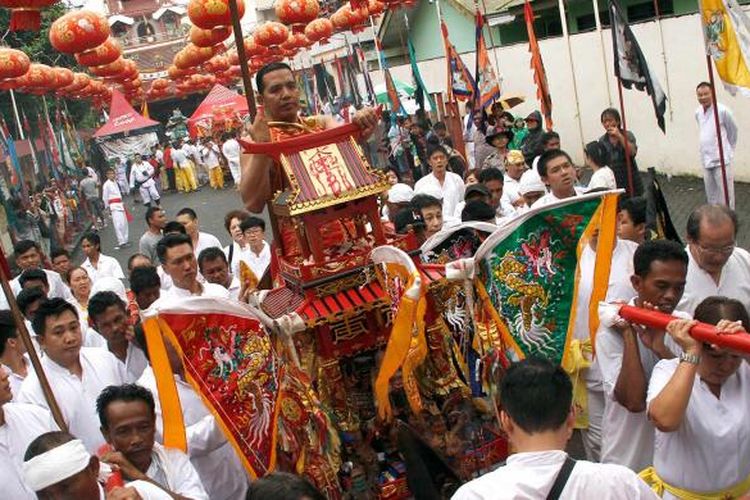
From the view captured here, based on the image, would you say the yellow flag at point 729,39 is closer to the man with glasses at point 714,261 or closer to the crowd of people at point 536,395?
the crowd of people at point 536,395

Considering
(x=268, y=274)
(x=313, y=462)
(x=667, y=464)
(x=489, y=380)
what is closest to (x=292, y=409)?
(x=313, y=462)

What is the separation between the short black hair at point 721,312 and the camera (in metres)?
3.28

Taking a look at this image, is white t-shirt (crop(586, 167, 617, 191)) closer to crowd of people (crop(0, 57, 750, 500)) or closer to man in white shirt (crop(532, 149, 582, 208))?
crowd of people (crop(0, 57, 750, 500))

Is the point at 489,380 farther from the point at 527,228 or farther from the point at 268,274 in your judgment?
the point at 268,274

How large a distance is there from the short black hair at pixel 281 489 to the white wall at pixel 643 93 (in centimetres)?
969

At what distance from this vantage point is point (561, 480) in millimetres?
2541

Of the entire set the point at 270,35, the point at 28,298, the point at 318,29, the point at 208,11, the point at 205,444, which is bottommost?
the point at 205,444

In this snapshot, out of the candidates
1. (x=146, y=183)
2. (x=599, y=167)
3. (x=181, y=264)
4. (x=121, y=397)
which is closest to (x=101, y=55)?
(x=146, y=183)

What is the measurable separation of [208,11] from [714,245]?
1179 cm

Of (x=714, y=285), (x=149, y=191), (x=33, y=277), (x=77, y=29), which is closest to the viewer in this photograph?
(x=714, y=285)

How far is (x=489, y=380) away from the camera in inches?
172

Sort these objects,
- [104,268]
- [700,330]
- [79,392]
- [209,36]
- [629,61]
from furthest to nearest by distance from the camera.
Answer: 1. [209,36]
2. [104,268]
3. [629,61]
4. [79,392]
5. [700,330]

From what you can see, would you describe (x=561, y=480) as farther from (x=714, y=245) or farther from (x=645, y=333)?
(x=714, y=245)

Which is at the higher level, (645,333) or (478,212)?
(478,212)
